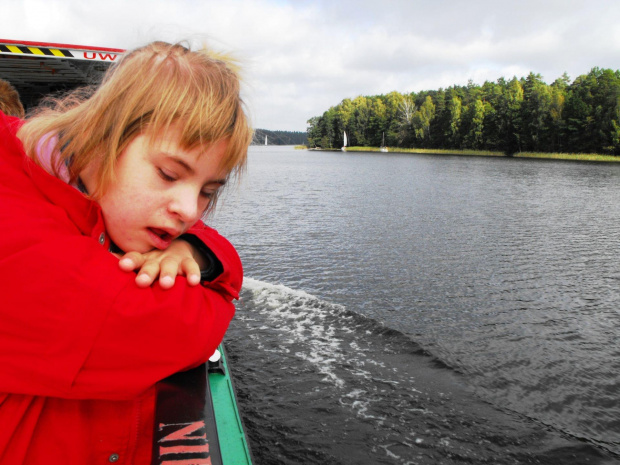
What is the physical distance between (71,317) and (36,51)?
552cm

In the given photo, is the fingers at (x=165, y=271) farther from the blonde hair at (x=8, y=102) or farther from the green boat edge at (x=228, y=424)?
the blonde hair at (x=8, y=102)

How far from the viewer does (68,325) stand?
43.3 inches

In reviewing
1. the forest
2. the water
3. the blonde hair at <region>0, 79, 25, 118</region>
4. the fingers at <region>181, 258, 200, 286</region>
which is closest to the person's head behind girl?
the fingers at <region>181, 258, 200, 286</region>

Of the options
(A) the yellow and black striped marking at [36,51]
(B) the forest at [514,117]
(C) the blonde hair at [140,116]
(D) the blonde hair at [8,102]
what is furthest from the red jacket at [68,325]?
(B) the forest at [514,117]

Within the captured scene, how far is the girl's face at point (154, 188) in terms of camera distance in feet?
4.41

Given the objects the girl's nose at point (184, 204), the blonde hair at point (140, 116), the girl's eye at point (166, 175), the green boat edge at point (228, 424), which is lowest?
the green boat edge at point (228, 424)

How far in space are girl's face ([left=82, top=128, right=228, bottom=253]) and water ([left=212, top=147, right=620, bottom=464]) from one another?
83cm

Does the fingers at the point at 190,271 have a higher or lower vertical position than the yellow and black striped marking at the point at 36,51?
lower

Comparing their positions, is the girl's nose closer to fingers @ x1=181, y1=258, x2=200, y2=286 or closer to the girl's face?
the girl's face

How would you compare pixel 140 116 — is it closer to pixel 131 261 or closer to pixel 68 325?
pixel 131 261

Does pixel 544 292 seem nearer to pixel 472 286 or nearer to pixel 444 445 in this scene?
pixel 472 286

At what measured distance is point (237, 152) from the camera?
1501 mm

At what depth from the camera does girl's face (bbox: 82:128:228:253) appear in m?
1.34

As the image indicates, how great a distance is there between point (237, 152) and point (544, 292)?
8.10m
